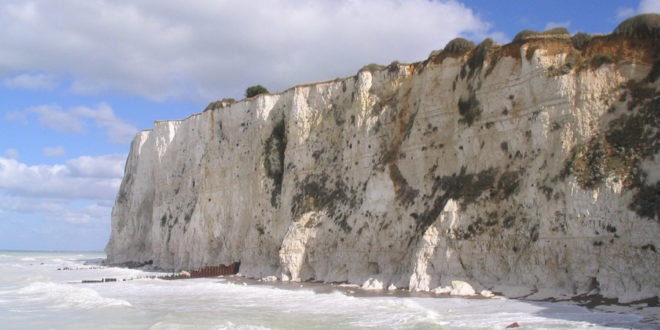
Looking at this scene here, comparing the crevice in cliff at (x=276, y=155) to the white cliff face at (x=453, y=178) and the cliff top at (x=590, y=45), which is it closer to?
the white cliff face at (x=453, y=178)

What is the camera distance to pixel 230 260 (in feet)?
113

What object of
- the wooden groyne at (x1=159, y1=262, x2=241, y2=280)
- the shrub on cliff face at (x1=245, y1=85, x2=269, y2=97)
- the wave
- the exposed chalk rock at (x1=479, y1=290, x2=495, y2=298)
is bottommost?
the wave

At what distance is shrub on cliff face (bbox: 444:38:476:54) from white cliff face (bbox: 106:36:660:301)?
0.32m

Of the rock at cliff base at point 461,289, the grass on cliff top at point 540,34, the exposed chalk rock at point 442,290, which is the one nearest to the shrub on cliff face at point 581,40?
the grass on cliff top at point 540,34

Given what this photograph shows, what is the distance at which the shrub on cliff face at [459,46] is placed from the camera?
926 inches

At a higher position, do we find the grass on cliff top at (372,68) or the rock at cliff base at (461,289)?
the grass on cliff top at (372,68)

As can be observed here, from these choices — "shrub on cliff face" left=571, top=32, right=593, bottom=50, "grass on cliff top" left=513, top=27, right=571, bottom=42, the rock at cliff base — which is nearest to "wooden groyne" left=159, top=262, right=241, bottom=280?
the rock at cliff base

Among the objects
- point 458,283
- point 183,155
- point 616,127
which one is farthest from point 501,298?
point 183,155

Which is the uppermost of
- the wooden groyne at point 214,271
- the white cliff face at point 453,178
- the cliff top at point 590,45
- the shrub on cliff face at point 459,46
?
the shrub on cliff face at point 459,46

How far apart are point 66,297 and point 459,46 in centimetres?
1958

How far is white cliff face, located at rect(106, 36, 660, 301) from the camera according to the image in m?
15.9

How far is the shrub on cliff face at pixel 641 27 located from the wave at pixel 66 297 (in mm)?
19226

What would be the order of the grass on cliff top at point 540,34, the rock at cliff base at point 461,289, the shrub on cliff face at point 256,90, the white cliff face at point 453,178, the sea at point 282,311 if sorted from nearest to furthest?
the sea at point 282,311
the white cliff face at point 453,178
the rock at cliff base at point 461,289
the grass on cliff top at point 540,34
the shrub on cliff face at point 256,90

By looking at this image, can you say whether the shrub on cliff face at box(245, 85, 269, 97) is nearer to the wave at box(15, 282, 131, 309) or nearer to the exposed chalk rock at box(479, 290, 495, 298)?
the wave at box(15, 282, 131, 309)
